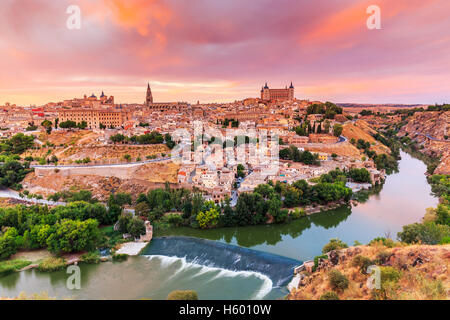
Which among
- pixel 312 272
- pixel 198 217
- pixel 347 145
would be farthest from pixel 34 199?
pixel 347 145

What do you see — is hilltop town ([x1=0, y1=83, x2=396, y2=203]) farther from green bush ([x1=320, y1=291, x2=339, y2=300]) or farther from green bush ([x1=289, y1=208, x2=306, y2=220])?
green bush ([x1=320, y1=291, x2=339, y2=300])

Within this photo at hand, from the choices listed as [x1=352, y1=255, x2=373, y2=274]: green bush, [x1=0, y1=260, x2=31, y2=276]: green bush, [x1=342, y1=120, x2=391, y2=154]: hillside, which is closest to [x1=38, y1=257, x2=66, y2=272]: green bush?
[x1=0, y1=260, x2=31, y2=276]: green bush

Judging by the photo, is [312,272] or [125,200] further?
[125,200]

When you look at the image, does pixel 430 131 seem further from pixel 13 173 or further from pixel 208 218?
pixel 13 173

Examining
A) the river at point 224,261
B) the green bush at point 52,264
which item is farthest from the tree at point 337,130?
the green bush at point 52,264
